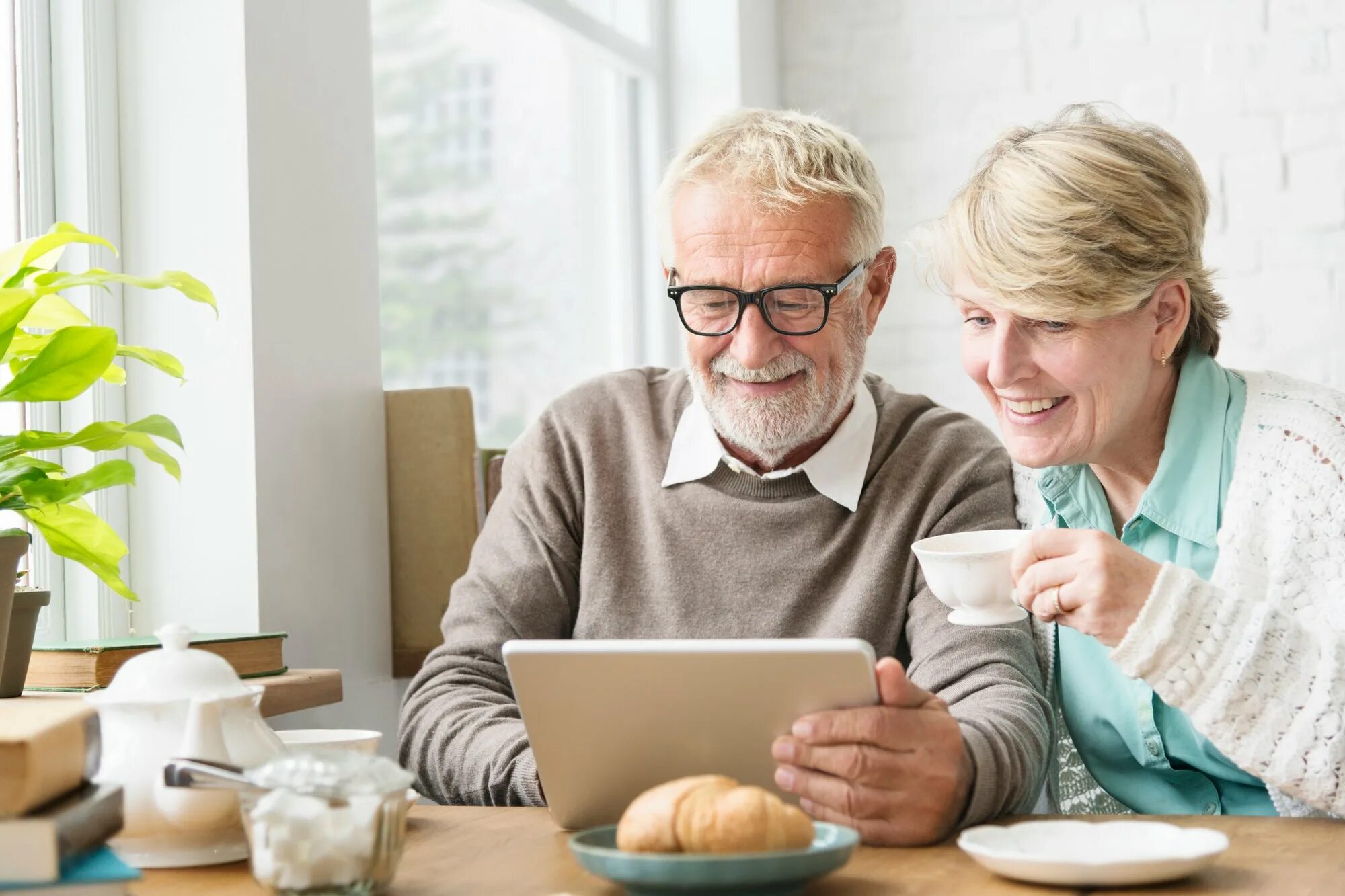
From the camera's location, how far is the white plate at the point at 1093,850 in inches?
39.4

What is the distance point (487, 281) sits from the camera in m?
3.18

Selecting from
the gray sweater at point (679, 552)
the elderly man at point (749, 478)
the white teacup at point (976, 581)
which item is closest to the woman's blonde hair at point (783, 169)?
the elderly man at point (749, 478)

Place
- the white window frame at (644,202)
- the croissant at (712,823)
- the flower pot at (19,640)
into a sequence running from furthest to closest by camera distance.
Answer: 1. the white window frame at (644,202)
2. the flower pot at (19,640)
3. the croissant at (712,823)

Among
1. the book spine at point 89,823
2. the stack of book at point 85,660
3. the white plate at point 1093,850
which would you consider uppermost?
the stack of book at point 85,660

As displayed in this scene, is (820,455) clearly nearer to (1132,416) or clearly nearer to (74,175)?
(1132,416)

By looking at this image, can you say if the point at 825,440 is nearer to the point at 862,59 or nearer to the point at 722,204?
the point at 722,204

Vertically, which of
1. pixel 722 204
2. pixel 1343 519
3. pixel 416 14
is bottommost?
pixel 1343 519

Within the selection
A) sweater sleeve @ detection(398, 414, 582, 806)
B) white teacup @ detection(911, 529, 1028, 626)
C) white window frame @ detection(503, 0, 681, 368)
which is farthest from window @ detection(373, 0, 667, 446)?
white teacup @ detection(911, 529, 1028, 626)

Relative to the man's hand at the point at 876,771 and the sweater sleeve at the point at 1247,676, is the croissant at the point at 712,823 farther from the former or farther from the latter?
the sweater sleeve at the point at 1247,676

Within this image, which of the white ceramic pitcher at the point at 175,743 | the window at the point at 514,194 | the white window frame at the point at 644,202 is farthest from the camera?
the white window frame at the point at 644,202

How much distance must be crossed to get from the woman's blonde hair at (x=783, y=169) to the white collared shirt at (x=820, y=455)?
8.2 inches

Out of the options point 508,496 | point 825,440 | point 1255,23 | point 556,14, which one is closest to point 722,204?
point 825,440

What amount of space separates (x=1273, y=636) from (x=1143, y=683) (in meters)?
0.34

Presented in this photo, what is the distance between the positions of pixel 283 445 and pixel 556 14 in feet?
4.98
